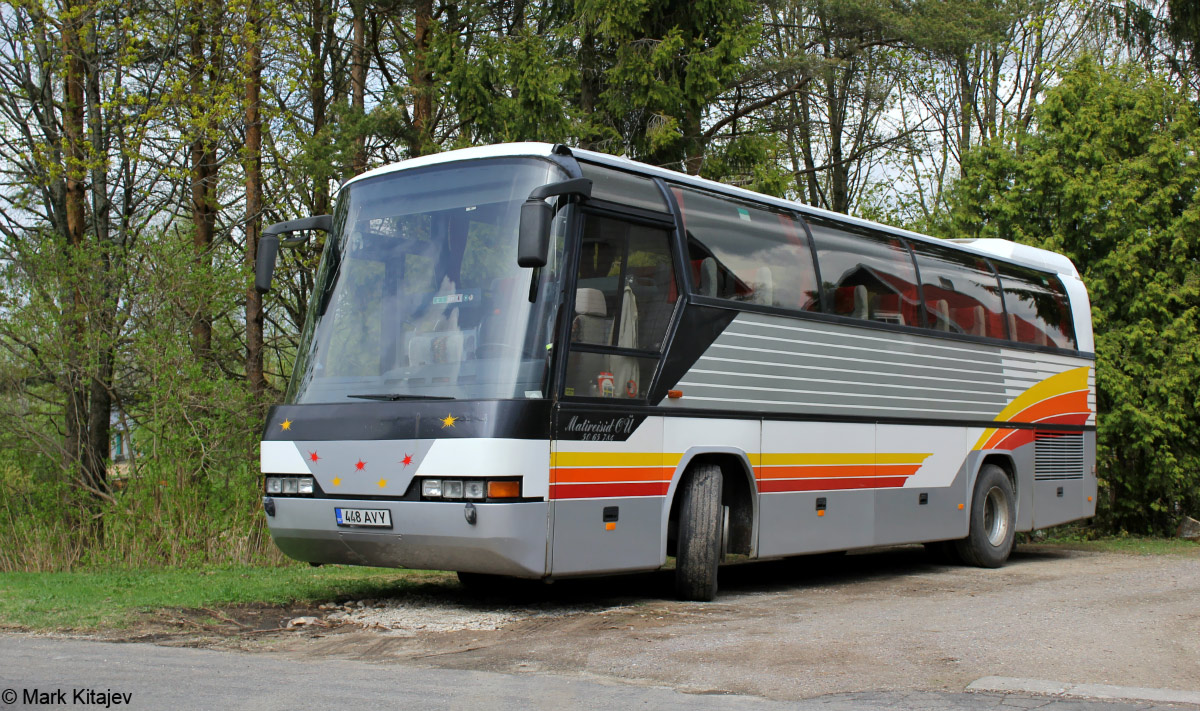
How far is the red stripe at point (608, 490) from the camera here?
8453 millimetres

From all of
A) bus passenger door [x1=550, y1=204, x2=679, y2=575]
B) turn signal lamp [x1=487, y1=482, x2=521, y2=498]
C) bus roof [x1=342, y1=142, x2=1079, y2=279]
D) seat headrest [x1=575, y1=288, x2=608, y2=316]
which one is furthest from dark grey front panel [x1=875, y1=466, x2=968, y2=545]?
turn signal lamp [x1=487, y1=482, x2=521, y2=498]

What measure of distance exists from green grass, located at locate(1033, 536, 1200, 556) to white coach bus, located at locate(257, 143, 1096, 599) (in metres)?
6.37

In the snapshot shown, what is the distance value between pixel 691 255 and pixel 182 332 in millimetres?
9597

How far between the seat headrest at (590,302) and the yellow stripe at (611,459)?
103cm

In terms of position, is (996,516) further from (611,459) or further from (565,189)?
(565,189)

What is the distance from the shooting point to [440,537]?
824 centimetres

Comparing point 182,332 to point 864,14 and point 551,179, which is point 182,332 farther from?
point 864,14

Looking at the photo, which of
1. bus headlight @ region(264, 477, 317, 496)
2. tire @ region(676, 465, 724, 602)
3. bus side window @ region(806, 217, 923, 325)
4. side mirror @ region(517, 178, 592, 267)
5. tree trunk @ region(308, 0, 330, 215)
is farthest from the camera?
tree trunk @ region(308, 0, 330, 215)

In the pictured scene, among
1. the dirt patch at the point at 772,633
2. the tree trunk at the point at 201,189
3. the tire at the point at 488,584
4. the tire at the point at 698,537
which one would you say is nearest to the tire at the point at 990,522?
the dirt patch at the point at 772,633

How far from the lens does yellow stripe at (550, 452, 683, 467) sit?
846 cm

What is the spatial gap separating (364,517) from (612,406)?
196 cm

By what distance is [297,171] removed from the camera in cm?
2080

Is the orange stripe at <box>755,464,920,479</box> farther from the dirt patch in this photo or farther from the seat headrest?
the seat headrest

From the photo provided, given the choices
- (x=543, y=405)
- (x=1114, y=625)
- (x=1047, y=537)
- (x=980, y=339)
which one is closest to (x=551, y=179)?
(x=543, y=405)
